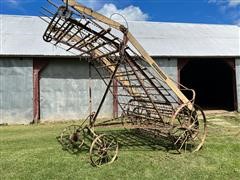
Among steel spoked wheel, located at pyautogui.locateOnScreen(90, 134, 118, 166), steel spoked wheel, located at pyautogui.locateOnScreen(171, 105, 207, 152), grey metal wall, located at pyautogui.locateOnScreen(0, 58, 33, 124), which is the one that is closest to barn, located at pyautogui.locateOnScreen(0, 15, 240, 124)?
grey metal wall, located at pyautogui.locateOnScreen(0, 58, 33, 124)

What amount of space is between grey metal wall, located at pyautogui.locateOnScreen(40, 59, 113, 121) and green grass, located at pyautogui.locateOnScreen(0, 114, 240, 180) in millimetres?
5107

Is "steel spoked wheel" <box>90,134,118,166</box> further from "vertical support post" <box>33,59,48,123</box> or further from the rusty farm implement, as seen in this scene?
"vertical support post" <box>33,59,48,123</box>

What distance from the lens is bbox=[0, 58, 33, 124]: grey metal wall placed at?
13727 millimetres

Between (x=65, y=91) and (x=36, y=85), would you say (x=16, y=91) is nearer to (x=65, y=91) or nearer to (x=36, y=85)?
(x=36, y=85)

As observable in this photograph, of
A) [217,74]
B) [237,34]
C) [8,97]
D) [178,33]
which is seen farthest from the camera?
[217,74]

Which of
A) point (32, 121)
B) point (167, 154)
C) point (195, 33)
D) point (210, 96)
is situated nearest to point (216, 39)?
point (195, 33)

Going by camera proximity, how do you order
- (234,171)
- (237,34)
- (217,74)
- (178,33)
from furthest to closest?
(217,74), (237,34), (178,33), (234,171)

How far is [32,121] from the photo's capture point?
13906 mm

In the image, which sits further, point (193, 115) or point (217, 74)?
point (217, 74)

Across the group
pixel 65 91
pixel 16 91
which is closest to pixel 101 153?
pixel 65 91

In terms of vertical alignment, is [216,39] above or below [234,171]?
above

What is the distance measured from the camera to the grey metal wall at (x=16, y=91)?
13.7 meters

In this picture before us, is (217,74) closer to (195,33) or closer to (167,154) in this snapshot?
(195,33)

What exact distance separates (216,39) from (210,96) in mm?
7001
